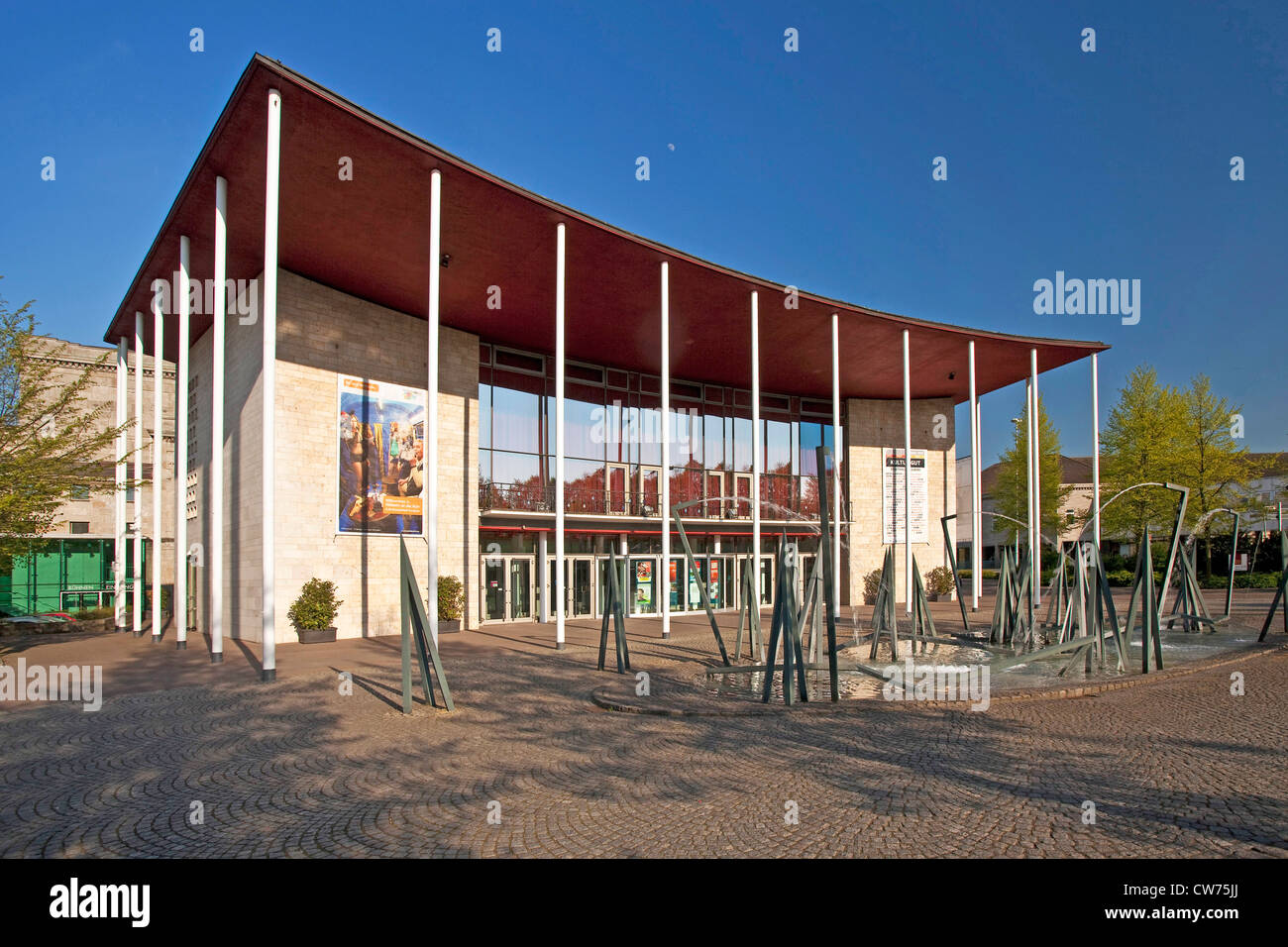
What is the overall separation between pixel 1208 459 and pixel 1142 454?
2.45m

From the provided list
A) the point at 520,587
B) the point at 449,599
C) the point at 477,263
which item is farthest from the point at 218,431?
the point at 520,587

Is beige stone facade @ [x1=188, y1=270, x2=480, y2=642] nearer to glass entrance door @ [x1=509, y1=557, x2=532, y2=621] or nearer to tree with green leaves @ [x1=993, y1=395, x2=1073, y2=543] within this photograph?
glass entrance door @ [x1=509, y1=557, x2=532, y2=621]

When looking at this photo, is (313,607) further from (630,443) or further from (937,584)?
(937,584)

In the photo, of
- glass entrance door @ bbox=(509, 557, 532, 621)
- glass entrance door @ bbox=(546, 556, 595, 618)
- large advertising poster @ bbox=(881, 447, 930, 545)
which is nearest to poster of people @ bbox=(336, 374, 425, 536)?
glass entrance door @ bbox=(509, 557, 532, 621)

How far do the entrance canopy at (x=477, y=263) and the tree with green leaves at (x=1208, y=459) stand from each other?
34.3 ft

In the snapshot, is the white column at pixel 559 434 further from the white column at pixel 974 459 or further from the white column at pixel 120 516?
the white column at pixel 974 459

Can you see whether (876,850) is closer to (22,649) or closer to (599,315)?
(599,315)

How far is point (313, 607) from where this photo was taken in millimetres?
17047

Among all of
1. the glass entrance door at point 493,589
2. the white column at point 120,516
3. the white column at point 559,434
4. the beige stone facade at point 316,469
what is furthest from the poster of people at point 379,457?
the white column at point 120,516

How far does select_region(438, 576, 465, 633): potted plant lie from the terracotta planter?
9.07 feet

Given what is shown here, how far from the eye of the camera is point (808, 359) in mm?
25375
